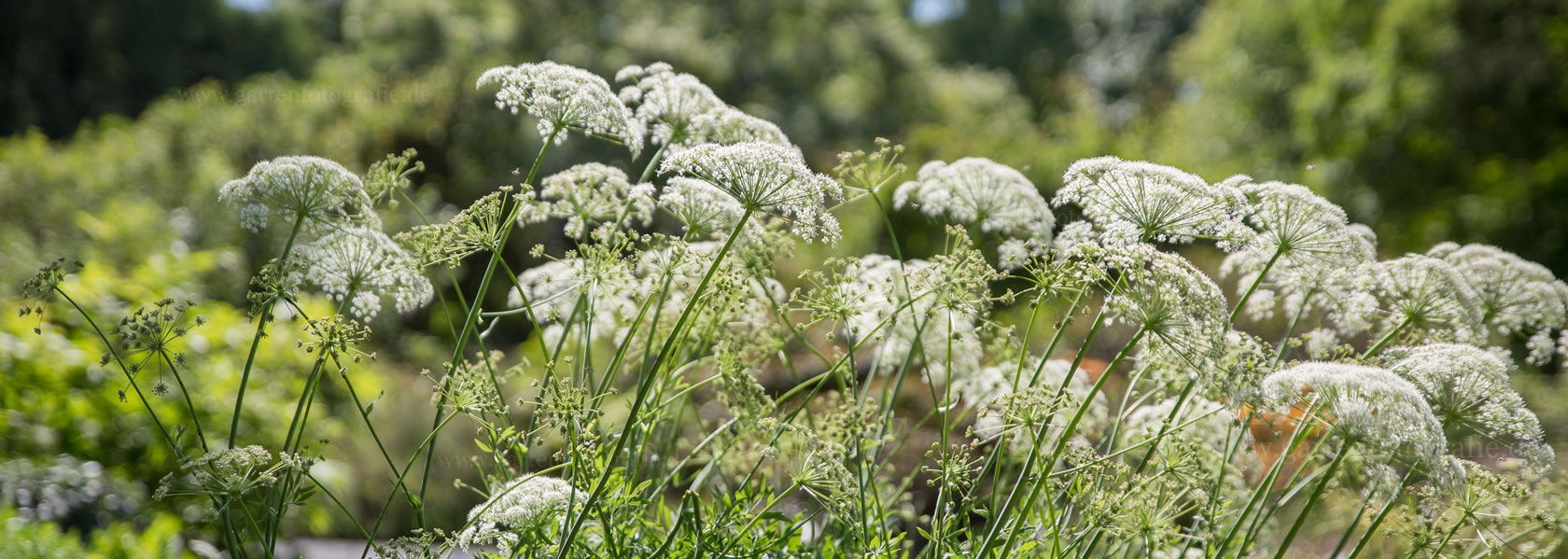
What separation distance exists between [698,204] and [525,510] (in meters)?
0.57

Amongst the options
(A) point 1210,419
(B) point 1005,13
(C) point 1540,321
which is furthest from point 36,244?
(B) point 1005,13

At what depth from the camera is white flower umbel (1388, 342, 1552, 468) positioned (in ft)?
5.16

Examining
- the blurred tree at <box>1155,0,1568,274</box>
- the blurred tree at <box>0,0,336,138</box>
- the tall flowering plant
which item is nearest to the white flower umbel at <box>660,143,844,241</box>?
the tall flowering plant

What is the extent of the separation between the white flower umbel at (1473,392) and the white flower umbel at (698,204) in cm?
112

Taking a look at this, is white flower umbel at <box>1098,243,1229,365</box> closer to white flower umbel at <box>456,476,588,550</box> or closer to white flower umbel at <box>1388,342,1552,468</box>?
white flower umbel at <box>1388,342,1552,468</box>

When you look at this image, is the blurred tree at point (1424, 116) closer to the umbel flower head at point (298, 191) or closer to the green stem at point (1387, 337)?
the green stem at point (1387, 337)

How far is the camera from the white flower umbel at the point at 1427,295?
1.87 metres

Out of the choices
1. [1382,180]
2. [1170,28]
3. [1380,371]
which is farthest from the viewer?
[1170,28]

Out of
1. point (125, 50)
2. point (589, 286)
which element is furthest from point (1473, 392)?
point (125, 50)

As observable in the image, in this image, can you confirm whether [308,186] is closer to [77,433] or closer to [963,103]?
[77,433]

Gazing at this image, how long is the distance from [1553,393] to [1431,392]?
203 inches

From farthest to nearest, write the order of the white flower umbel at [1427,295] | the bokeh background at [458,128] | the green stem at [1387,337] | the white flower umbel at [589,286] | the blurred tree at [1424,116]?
the blurred tree at [1424,116]
the bokeh background at [458,128]
the white flower umbel at [1427,295]
the green stem at [1387,337]
the white flower umbel at [589,286]

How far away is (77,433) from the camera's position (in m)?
4.27

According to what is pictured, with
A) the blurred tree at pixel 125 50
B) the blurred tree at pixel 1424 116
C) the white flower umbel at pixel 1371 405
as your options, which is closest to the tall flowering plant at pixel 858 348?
the white flower umbel at pixel 1371 405
